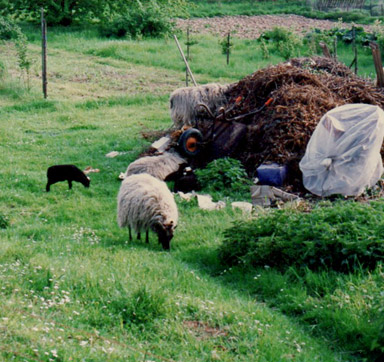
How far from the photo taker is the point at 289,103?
13.2 m

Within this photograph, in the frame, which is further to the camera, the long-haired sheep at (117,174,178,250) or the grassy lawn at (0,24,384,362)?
the long-haired sheep at (117,174,178,250)

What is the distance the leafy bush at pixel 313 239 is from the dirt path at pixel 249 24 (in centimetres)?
2488

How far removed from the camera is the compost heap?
41.1ft

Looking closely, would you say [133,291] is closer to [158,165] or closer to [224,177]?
[224,177]

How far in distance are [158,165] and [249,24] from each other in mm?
26244

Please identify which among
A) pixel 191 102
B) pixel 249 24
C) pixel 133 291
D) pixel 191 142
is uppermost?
pixel 249 24

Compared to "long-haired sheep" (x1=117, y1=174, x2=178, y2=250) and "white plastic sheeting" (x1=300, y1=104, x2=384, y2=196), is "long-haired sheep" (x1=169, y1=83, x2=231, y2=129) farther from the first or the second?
"long-haired sheep" (x1=117, y1=174, x2=178, y2=250)

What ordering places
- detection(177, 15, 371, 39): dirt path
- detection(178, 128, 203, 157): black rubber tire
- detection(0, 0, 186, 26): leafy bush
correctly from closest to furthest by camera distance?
detection(178, 128, 203, 157): black rubber tire < detection(0, 0, 186, 26): leafy bush < detection(177, 15, 371, 39): dirt path

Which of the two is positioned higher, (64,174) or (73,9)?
(73,9)

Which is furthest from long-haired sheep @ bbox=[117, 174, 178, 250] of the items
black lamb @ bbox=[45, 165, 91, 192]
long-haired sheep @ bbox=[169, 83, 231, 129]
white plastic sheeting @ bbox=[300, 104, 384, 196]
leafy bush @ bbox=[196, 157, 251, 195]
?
long-haired sheep @ bbox=[169, 83, 231, 129]

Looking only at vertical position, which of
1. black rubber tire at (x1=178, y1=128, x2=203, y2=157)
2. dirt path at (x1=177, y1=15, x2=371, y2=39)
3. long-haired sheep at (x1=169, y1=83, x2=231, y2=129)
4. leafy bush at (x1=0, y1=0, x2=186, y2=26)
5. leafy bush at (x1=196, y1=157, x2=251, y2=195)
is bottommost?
leafy bush at (x1=196, y1=157, x2=251, y2=195)

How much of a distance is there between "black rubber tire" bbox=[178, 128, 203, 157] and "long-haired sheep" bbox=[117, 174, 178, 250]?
12.5 ft

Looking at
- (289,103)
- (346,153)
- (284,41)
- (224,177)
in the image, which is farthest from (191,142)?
(284,41)

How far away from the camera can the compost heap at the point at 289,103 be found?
12523mm
